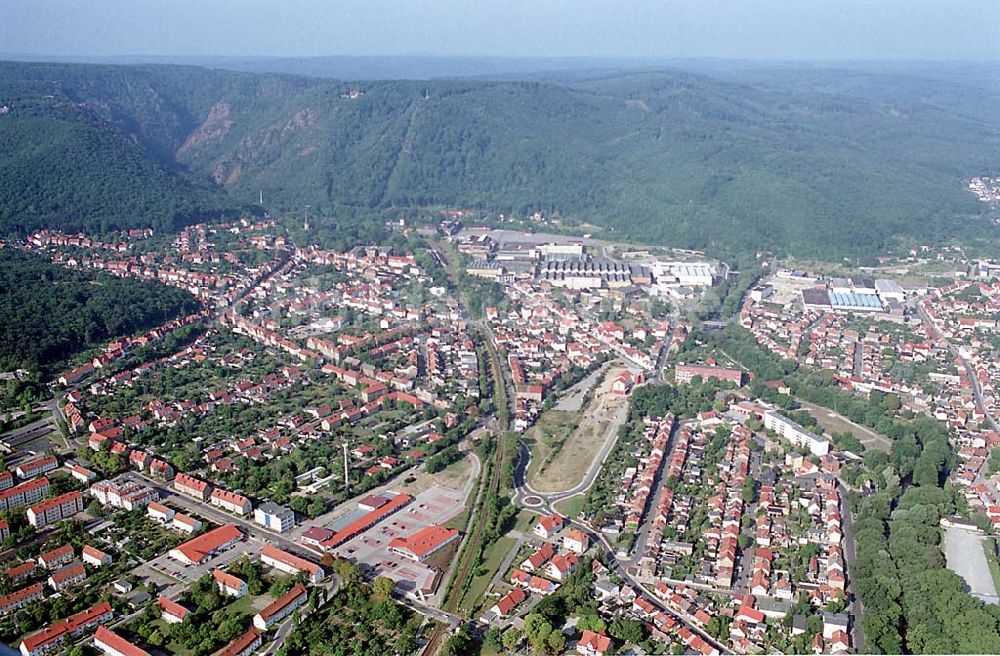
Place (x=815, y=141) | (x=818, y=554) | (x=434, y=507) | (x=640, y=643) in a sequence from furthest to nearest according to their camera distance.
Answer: (x=815, y=141), (x=434, y=507), (x=818, y=554), (x=640, y=643)

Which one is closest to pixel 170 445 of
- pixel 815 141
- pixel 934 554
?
pixel 934 554

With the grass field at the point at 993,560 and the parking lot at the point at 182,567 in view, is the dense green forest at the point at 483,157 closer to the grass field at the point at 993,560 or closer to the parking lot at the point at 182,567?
the grass field at the point at 993,560

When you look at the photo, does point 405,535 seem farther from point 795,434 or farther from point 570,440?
point 795,434

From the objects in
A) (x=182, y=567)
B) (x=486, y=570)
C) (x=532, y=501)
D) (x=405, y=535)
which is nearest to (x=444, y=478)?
(x=532, y=501)

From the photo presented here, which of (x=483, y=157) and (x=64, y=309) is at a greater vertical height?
(x=483, y=157)

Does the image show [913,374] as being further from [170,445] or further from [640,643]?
[170,445]

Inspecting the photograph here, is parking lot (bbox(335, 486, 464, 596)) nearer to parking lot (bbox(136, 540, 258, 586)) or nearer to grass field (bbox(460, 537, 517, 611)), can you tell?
grass field (bbox(460, 537, 517, 611))
